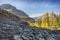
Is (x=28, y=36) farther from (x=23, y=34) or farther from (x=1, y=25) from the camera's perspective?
(x=1, y=25)

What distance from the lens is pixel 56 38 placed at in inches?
1638

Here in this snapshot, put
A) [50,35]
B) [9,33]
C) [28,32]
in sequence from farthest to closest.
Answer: [50,35]
[28,32]
[9,33]

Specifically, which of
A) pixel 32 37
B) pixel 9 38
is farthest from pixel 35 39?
pixel 9 38

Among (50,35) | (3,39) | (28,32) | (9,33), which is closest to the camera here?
(3,39)

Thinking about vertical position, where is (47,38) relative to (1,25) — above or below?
below

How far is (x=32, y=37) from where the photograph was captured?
35.9 metres

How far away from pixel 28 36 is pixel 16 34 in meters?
2.41

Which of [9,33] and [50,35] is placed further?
[50,35]

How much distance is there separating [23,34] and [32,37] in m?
2.08

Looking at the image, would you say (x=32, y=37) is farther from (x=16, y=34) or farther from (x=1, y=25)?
(x=1, y=25)

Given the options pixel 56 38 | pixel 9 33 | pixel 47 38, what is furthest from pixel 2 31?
pixel 56 38

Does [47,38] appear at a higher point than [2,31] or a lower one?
lower

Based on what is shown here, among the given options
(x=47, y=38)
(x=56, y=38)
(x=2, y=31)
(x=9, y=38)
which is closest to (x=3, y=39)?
(x=9, y=38)

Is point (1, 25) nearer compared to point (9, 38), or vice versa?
point (9, 38)
